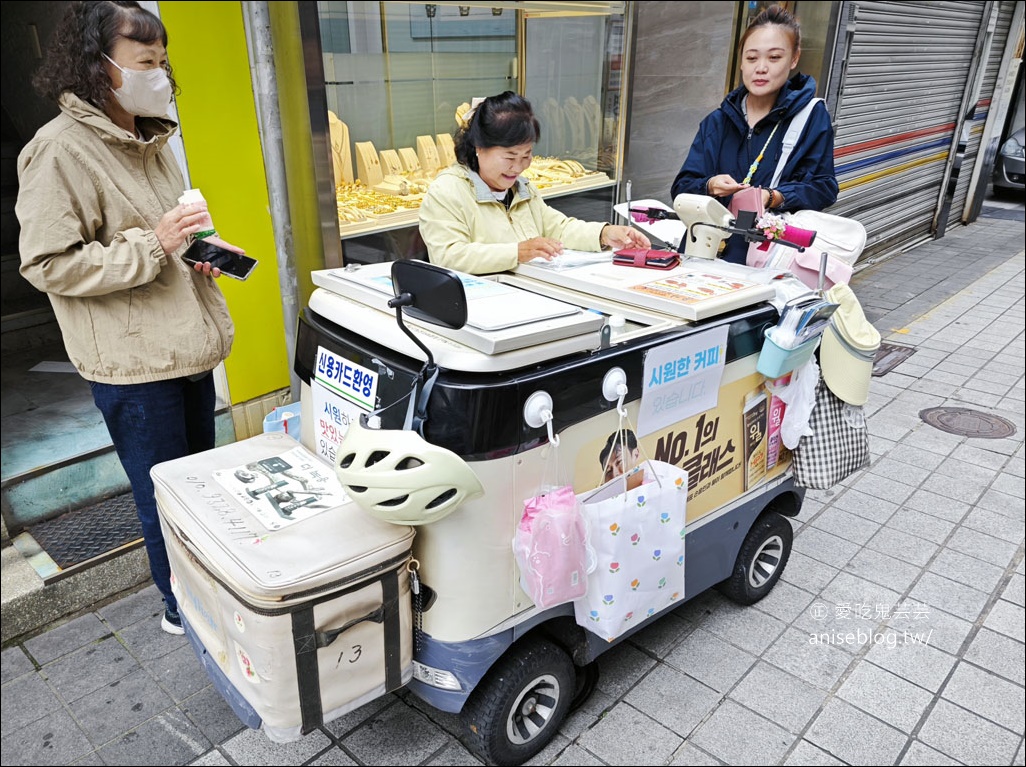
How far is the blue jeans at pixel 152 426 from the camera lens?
2434 mm

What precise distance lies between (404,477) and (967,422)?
15.1ft

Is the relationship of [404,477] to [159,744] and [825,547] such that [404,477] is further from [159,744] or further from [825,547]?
[825,547]

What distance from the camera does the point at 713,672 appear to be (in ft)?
8.93

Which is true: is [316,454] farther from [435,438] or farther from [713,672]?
[713,672]

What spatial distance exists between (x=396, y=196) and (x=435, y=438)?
3.37m

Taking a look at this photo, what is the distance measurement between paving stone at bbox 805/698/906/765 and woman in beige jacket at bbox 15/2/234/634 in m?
2.45

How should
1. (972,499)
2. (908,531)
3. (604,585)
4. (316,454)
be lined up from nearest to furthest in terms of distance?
(604,585)
(316,454)
(908,531)
(972,499)

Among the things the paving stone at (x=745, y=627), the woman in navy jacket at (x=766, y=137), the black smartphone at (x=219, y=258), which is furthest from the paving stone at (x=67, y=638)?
the woman in navy jacket at (x=766, y=137)

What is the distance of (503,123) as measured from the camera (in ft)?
8.78

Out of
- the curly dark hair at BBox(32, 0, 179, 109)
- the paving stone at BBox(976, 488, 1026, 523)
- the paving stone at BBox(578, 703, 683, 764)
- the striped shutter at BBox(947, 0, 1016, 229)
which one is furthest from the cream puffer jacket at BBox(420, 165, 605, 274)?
the striped shutter at BBox(947, 0, 1016, 229)

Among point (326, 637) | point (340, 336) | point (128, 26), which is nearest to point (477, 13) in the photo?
point (128, 26)

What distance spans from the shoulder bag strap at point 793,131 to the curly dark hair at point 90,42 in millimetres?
2496

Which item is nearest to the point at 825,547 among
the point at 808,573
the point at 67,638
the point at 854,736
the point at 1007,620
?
the point at 808,573

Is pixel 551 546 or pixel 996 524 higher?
pixel 551 546
